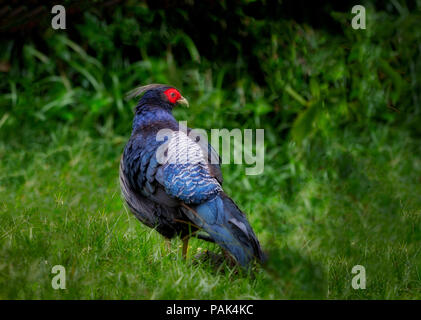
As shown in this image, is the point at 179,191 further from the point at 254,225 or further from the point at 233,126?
the point at 233,126

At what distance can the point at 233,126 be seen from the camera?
18.5 feet

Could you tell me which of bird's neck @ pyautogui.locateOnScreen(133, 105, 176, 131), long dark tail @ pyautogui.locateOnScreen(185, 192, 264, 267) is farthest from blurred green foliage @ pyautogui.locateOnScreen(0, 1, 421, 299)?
bird's neck @ pyautogui.locateOnScreen(133, 105, 176, 131)

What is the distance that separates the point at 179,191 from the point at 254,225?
5.02ft

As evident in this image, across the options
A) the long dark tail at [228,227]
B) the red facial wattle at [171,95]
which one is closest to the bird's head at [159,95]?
the red facial wattle at [171,95]

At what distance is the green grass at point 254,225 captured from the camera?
2.81 meters

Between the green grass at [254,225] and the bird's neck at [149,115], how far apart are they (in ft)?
2.01

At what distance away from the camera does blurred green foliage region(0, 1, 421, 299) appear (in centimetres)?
321

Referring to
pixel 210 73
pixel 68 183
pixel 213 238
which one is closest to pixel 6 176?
pixel 68 183

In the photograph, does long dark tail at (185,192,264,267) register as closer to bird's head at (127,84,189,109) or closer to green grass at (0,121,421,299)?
green grass at (0,121,421,299)

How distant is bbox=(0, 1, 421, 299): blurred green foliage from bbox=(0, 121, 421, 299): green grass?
14 millimetres

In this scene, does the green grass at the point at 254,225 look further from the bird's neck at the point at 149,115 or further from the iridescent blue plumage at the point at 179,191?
the bird's neck at the point at 149,115

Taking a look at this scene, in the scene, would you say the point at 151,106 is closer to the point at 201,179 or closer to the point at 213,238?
the point at 201,179

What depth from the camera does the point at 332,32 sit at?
17.0 ft

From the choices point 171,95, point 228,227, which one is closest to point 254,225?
point 171,95
